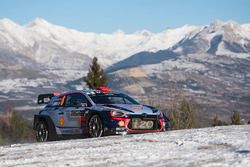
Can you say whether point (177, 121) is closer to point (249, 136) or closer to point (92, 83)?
point (92, 83)

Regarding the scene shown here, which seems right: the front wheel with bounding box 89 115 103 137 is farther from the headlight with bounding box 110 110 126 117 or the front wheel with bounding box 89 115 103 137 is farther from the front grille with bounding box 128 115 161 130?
the front grille with bounding box 128 115 161 130

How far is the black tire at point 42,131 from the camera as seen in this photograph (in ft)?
53.5

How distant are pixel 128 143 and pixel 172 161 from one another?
2868 millimetres

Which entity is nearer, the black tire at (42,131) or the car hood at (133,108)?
the car hood at (133,108)

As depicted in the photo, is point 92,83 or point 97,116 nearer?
point 97,116

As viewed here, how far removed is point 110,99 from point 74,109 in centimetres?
103

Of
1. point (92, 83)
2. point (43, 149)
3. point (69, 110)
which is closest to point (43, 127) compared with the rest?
point (69, 110)

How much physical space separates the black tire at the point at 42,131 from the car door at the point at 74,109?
108cm

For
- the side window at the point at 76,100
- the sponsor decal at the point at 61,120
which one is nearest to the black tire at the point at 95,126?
the side window at the point at 76,100

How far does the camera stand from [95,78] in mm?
51062

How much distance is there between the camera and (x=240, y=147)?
9094mm

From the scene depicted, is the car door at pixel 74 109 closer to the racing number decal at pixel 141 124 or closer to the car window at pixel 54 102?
the car window at pixel 54 102

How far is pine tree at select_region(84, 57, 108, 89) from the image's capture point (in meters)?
50.4

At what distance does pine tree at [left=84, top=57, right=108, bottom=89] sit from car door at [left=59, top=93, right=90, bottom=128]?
3424 cm
